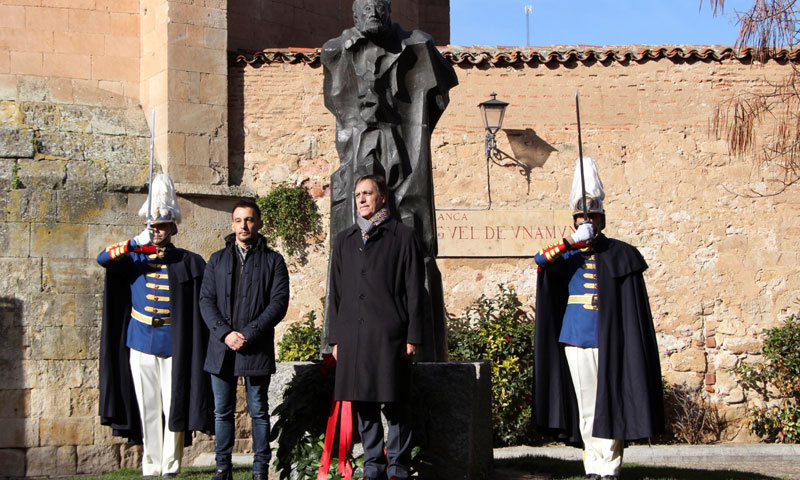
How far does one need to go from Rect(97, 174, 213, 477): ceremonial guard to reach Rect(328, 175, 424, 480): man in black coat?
2150 millimetres

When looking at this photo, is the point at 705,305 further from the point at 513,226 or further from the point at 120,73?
the point at 120,73

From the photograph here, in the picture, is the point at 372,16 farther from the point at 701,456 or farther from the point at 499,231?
the point at 499,231

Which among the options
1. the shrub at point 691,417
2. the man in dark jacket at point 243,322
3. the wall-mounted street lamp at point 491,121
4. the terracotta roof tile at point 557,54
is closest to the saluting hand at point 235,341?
the man in dark jacket at point 243,322

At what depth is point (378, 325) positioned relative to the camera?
4.89 meters

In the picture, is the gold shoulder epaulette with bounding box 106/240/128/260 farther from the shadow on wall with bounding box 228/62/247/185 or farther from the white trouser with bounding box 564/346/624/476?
the shadow on wall with bounding box 228/62/247/185

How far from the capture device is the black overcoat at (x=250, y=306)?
18.9 ft

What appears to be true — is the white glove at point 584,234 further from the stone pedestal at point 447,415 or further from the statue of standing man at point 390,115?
the stone pedestal at point 447,415

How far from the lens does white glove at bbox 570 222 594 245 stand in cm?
622

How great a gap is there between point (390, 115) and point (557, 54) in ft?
19.8

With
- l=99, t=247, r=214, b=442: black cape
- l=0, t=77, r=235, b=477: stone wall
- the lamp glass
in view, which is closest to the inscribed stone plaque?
the lamp glass

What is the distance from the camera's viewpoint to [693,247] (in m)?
11.3

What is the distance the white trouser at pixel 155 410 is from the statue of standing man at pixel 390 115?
184cm

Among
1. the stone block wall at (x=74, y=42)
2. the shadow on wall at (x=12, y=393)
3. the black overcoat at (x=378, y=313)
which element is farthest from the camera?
the stone block wall at (x=74, y=42)

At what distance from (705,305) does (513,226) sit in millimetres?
2278
